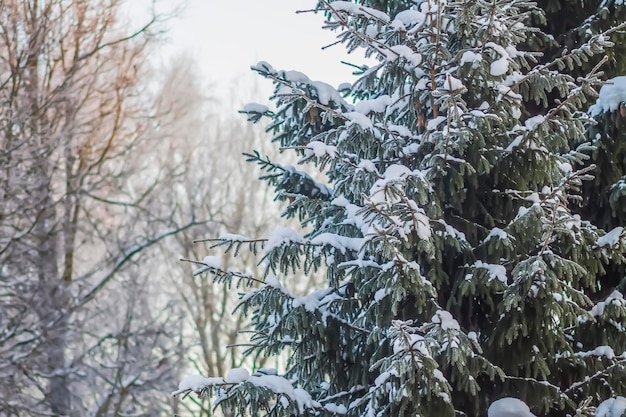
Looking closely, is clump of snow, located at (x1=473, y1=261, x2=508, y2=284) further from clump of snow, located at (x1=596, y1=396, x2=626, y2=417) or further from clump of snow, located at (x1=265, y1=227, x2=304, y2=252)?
clump of snow, located at (x1=265, y1=227, x2=304, y2=252)

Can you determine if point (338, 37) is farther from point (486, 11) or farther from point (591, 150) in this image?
point (591, 150)

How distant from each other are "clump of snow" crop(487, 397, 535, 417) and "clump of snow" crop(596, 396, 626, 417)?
0.33 metres

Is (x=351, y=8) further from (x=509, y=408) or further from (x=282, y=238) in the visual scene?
(x=509, y=408)

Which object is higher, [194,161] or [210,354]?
[194,161]

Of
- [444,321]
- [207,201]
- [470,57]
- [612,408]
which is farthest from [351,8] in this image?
[207,201]

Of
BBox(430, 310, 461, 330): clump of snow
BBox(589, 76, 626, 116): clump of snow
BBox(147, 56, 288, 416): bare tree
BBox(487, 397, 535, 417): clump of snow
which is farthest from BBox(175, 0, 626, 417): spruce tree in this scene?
BBox(147, 56, 288, 416): bare tree

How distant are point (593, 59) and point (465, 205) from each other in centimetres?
136

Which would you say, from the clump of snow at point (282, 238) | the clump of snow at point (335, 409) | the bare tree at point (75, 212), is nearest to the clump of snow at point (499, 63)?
the clump of snow at point (282, 238)

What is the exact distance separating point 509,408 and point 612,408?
0.48 meters

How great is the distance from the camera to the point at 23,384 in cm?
764

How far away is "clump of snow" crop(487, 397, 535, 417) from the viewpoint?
3.28 m

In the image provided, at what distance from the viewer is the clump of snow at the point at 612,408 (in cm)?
321

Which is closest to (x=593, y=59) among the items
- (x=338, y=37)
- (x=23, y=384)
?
(x=338, y=37)

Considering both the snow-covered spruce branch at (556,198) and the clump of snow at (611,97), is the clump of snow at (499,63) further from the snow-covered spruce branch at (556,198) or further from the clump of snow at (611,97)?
the clump of snow at (611,97)
